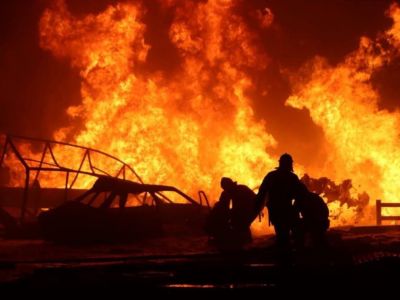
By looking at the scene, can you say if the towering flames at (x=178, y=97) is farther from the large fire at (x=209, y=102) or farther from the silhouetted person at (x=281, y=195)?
the silhouetted person at (x=281, y=195)

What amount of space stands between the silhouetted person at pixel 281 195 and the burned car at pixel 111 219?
16.3ft

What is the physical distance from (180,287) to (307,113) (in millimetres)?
27979

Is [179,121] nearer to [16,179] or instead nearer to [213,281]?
[16,179]

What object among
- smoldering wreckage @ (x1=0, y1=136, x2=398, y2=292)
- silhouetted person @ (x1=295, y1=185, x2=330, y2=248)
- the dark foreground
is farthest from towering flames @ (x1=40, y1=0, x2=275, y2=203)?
the dark foreground

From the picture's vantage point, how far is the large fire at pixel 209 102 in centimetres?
2533

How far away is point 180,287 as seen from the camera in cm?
512

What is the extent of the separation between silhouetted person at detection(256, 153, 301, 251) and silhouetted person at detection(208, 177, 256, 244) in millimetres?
2365

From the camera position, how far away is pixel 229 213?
10383 millimetres

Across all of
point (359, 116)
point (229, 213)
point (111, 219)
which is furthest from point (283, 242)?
point (359, 116)

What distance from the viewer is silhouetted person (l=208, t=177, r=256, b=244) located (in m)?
10.2

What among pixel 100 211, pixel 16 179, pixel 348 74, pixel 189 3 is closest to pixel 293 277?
pixel 100 211

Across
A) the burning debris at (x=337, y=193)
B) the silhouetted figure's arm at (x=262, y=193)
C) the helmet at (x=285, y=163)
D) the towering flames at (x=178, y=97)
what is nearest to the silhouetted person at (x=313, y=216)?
the helmet at (x=285, y=163)

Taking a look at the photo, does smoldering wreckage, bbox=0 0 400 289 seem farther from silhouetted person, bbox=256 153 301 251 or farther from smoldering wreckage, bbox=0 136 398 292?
silhouetted person, bbox=256 153 301 251

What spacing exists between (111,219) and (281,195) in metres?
5.33
